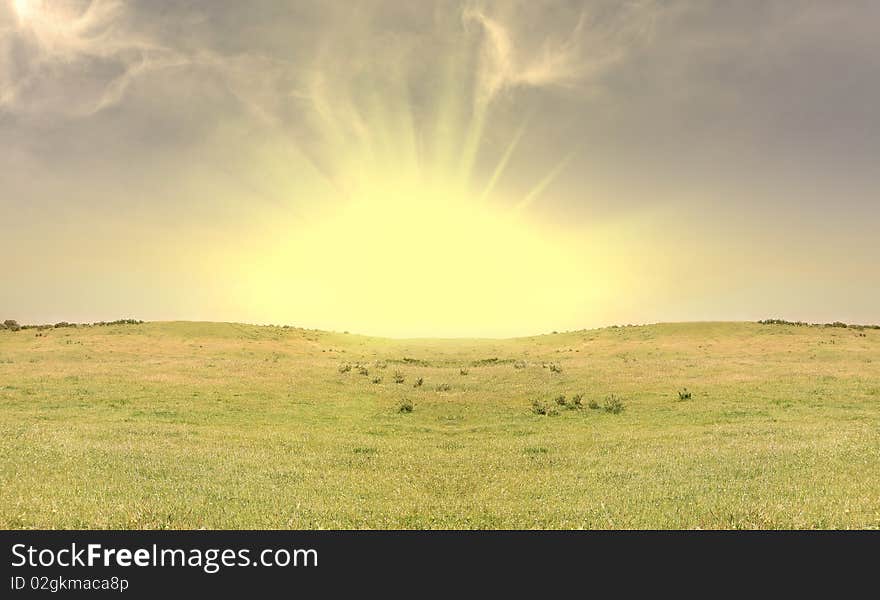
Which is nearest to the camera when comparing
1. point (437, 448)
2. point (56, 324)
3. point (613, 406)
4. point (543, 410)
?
point (437, 448)

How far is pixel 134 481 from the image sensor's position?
1634 cm

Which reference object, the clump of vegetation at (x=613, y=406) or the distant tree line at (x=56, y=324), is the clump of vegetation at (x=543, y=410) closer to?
the clump of vegetation at (x=613, y=406)

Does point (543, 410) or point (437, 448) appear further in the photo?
point (543, 410)

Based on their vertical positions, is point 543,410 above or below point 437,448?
above

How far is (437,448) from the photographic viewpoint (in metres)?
21.1

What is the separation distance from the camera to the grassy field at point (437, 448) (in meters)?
13.4

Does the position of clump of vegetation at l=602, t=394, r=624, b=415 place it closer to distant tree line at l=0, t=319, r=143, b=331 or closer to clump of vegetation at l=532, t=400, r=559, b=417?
clump of vegetation at l=532, t=400, r=559, b=417

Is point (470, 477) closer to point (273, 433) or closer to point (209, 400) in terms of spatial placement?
point (273, 433)

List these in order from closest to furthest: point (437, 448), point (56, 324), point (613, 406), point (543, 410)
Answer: point (437, 448), point (543, 410), point (613, 406), point (56, 324)

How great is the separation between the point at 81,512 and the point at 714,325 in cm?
10331

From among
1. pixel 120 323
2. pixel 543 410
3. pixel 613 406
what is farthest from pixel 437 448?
pixel 120 323

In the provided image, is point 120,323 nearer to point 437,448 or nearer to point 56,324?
point 56,324

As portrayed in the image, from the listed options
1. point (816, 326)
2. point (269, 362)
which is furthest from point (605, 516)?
point (816, 326)

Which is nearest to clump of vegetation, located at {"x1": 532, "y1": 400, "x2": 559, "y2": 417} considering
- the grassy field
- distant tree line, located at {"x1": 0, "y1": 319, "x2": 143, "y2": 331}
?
the grassy field
